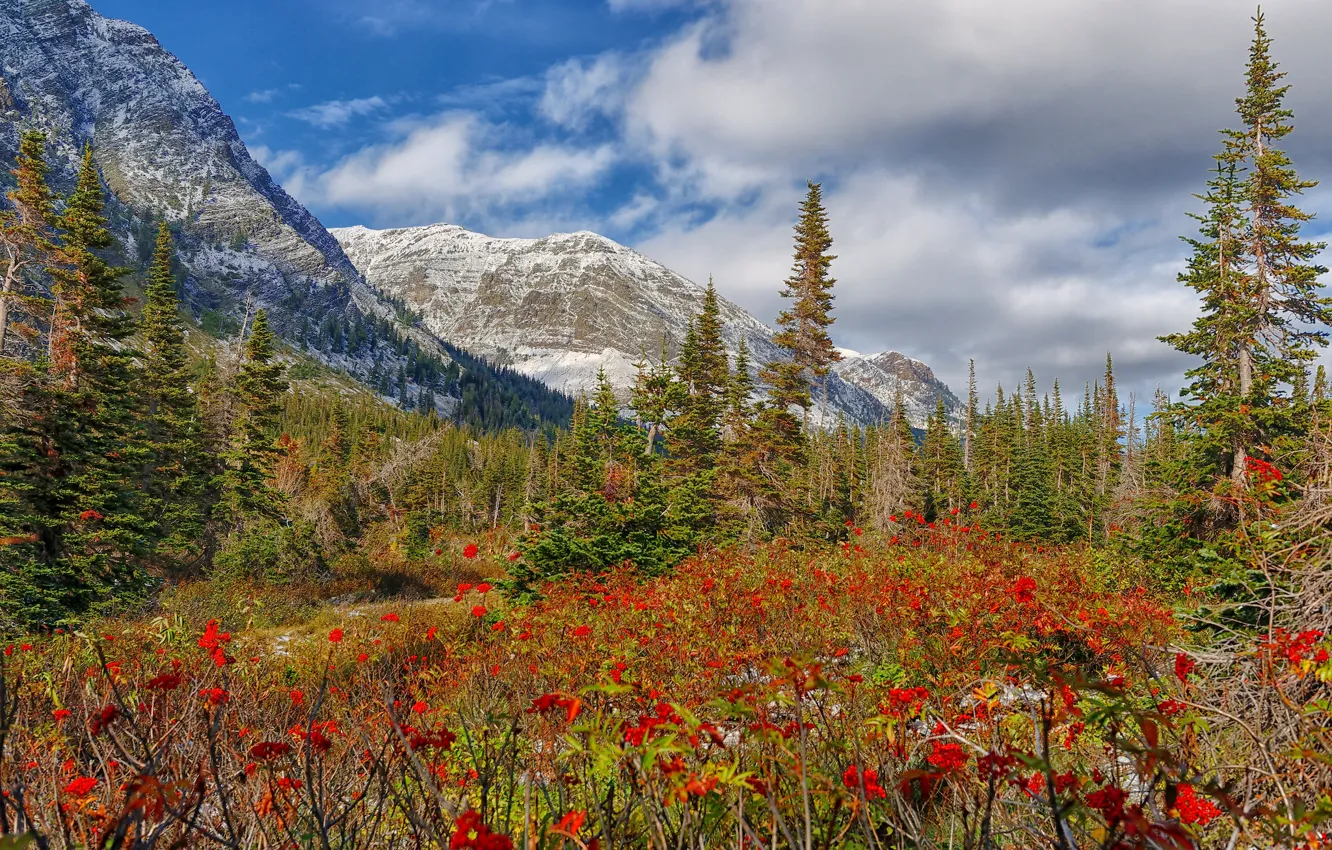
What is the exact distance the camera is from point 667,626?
7.68m

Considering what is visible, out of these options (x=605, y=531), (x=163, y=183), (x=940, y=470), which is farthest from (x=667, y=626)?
(x=163, y=183)

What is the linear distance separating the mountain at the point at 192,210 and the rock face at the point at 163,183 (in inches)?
14.1

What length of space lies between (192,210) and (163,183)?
52.3 feet

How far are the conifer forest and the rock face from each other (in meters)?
143

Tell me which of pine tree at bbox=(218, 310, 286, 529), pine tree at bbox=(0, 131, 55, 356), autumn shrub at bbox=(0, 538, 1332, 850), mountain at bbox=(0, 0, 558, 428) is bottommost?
autumn shrub at bbox=(0, 538, 1332, 850)

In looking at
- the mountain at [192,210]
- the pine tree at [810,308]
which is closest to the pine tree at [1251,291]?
the pine tree at [810,308]

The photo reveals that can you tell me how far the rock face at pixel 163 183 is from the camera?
149875 mm

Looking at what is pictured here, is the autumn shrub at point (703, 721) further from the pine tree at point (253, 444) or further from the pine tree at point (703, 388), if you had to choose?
the pine tree at point (703, 388)

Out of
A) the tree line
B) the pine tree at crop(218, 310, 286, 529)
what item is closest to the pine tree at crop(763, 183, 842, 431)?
the tree line

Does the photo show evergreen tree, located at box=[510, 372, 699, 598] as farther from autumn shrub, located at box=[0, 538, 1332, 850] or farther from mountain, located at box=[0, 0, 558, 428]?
mountain, located at box=[0, 0, 558, 428]

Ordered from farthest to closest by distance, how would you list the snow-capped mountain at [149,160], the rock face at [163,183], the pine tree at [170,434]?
the snow-capped mountain at [149,160] < the rock face at [163,183] < the pine tree at [170,434]

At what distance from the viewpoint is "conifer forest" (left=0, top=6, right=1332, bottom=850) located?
204 centimetres

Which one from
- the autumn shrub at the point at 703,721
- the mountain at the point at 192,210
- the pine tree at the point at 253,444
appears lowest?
the autumn shrub at the point at 703,721

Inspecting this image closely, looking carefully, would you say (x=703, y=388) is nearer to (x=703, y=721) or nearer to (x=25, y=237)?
(x=25, y=237)
